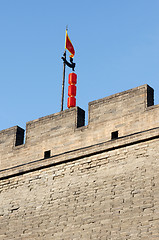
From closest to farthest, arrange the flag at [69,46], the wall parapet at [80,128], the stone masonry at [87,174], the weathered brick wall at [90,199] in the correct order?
1. the weathered brick wall at [90,199]
2. the stone masonry at [87,174]
3. the wall parapet at [80,128]
4. the flag at [69,46]

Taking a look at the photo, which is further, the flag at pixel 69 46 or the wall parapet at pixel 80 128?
the flag at pixel 69 46

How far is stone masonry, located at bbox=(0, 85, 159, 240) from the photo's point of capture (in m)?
13.1

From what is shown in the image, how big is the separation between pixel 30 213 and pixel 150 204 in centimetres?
289

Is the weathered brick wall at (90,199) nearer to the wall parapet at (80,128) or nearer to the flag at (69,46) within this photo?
the wall parapet at (80,128)

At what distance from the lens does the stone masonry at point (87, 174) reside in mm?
13094

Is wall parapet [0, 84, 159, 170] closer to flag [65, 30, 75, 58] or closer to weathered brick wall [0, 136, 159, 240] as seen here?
weathered brick wall [0, 136, 159, 240]

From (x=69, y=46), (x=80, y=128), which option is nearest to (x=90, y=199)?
(x=80, y=128)

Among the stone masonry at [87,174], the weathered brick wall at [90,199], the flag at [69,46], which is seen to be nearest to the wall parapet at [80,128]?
the stone masonry at [87,174]

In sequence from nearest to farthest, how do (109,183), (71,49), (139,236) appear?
1. (139,236)
2. (109,183)
3. (71,49)

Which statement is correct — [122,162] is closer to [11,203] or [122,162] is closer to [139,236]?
[139,236]

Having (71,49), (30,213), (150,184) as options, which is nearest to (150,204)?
(150,184)

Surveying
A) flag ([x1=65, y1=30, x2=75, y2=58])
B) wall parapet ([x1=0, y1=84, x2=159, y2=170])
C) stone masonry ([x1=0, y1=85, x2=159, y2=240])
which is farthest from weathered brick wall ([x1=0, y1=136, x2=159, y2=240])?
flag ([x1=65, y1=30, x2=75, y2=58])

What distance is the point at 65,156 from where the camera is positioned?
1448 cm

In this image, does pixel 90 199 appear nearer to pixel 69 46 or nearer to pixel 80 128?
pixel 80 128
